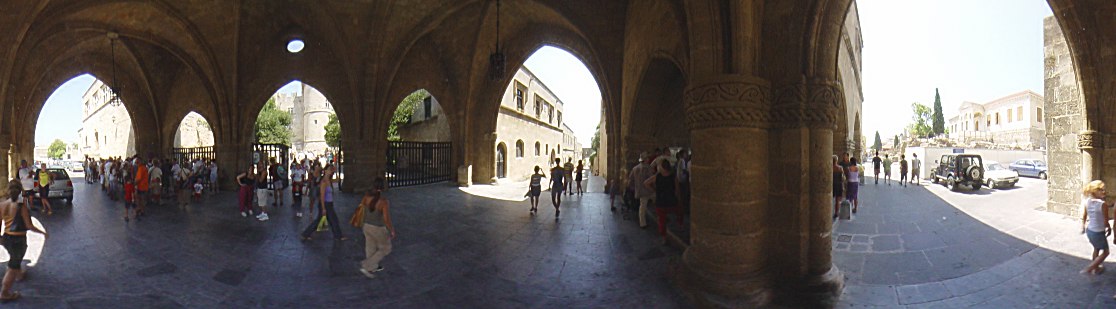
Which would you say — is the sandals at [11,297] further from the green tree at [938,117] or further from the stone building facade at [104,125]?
the green tree at [938,117]

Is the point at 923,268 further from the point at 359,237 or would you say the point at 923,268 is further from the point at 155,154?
the point at 155,154

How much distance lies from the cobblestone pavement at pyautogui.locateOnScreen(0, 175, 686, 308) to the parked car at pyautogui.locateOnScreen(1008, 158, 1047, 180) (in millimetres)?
23232

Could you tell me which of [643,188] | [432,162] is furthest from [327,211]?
[432,162]

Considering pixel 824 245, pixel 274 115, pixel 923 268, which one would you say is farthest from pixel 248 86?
pixel 274 115

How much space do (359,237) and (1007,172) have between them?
64.9 ft

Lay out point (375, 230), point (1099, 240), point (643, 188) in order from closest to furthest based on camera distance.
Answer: point (1099, 240), point (375, 230), point (643, 188)

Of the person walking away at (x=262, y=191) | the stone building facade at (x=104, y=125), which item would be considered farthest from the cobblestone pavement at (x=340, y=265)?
the stone building facade at (x=104, y=125)

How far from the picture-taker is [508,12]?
524 inches

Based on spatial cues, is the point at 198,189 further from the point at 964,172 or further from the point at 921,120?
the point at 921,120

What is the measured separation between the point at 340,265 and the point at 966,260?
7571 mm

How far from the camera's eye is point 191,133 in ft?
89.2

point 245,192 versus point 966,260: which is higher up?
point 245,192

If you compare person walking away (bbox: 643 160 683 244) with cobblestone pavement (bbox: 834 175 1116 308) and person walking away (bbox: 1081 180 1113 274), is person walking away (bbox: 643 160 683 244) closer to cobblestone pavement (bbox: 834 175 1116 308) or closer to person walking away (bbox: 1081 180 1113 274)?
cobblestone pavement (bbox: 834 175 1116 308)

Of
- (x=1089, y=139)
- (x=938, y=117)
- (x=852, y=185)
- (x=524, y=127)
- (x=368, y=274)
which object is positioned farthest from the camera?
(x=938, y=117)
